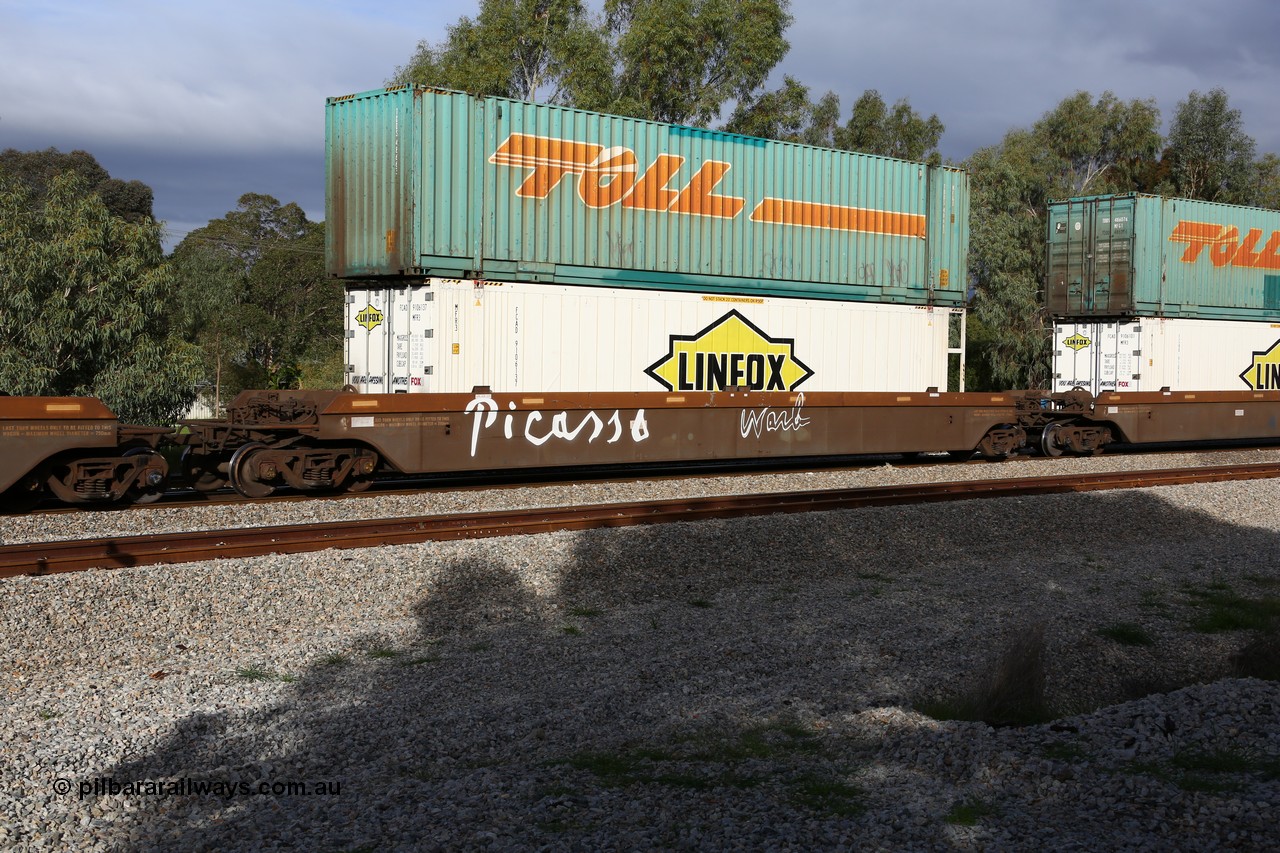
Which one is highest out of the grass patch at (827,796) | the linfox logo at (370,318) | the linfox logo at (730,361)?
the linfox logo at (370,318)

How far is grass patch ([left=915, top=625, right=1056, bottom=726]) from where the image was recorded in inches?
224

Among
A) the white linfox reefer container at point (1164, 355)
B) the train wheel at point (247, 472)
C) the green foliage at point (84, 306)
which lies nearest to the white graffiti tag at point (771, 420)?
the train wheel at point (247, 472)

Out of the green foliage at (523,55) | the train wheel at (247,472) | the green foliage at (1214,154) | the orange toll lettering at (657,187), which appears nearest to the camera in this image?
the train wheel at (247,472)

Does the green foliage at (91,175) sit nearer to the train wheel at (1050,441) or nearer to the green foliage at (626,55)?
the green foliage at (626,55)

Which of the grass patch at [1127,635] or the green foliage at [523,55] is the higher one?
the green foliage at [523,55]

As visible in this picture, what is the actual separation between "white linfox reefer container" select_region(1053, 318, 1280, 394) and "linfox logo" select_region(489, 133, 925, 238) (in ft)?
24.3

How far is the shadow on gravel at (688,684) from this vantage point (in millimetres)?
4262

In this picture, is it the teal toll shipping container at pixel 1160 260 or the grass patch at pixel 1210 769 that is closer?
the grass patch at pixel 1210 769

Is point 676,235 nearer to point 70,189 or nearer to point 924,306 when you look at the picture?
point 924,306

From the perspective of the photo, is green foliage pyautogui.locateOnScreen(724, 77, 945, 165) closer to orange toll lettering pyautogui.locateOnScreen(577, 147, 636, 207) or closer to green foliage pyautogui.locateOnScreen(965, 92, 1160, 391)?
green foliage pyautogui.locateOnScreen(965, 92, 1160, 391)

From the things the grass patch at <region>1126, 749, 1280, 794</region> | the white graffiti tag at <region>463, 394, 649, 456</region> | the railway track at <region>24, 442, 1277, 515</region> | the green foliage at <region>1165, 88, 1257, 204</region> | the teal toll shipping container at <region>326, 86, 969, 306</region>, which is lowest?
the grass patch at <region>1126, 749, 1280, 794</region>

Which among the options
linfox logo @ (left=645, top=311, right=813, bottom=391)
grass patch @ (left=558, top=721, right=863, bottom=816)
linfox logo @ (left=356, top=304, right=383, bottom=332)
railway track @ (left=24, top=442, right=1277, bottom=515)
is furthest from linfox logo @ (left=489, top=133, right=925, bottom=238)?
grass patch @ (left=558, top=721, right=863, bottom=816)

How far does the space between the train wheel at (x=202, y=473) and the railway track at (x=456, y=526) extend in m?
3.50

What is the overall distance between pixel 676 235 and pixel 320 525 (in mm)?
7576
